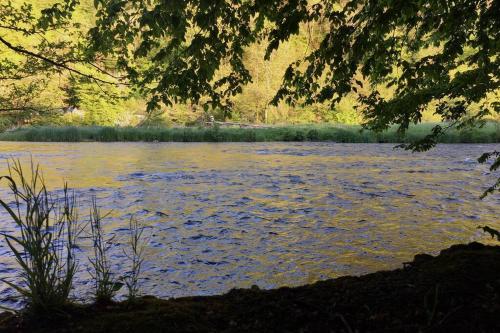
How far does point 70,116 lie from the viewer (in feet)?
171

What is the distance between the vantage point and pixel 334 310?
8.66 feet

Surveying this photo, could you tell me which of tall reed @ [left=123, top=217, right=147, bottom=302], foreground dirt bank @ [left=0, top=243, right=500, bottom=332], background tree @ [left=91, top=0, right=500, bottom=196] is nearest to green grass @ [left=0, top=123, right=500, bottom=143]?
tall reed @ [left=123, top=217, right=147, bottom=302]

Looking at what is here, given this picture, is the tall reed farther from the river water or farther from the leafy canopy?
the leafy canopy

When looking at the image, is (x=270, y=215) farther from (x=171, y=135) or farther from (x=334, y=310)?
(x=171, y=135)

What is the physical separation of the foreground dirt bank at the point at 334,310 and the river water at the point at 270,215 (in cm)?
136

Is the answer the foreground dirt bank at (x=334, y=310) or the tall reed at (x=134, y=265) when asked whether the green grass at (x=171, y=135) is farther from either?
the foreground dirt bank at (x=334, y=310)

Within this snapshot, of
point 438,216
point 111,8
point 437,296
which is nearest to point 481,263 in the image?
point 437,296

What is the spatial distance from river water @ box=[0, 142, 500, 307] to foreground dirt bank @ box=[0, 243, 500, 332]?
1.36 m

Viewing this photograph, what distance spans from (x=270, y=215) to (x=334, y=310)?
7.38m

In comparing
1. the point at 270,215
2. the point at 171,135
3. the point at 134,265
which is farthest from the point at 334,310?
the point at 171,135

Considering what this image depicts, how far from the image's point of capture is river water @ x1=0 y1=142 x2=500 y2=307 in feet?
21.3

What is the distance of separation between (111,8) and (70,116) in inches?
2044

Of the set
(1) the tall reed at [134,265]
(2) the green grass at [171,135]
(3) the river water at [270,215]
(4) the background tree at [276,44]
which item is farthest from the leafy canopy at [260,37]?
(2) the green grass at [171,135]

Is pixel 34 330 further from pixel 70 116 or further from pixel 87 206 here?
pixel 70 116
